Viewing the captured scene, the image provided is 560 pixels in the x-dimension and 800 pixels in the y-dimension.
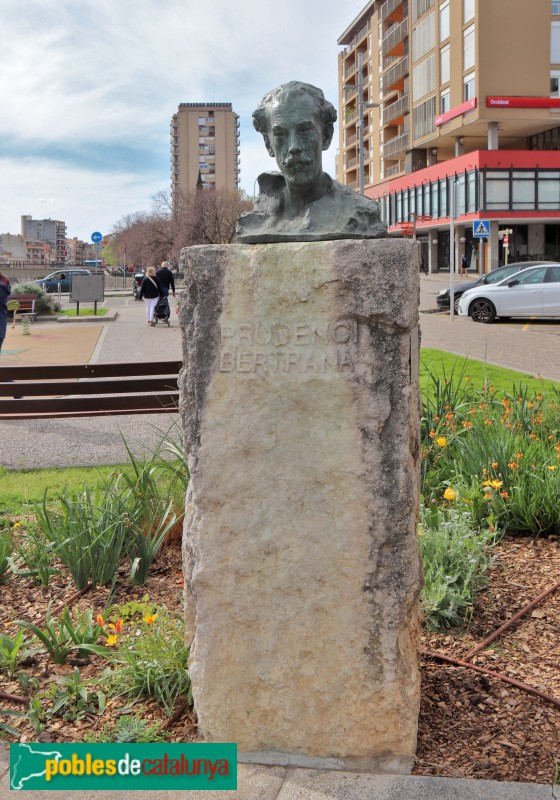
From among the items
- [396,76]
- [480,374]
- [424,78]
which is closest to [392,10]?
[396,76]

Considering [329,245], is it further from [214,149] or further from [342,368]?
[214,149]

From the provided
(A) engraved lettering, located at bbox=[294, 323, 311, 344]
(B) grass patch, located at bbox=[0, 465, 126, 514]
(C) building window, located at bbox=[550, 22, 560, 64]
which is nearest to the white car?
(B) grass patch, located at bbox=[0, 465, 126, 514]

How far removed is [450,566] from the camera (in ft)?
13.4

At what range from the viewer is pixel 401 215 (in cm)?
5562

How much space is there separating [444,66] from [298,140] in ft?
160

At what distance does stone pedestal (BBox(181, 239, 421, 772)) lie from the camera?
9.23 ft

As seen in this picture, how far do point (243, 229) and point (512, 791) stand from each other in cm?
221

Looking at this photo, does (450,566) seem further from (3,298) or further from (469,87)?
(469,87)

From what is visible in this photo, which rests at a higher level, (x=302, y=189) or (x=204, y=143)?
(x=204, y=143)

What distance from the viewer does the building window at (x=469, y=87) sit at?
4342 centimetres

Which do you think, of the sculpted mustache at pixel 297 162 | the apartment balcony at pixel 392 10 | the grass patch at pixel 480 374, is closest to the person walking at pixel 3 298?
the grass patch at pixel 480 374

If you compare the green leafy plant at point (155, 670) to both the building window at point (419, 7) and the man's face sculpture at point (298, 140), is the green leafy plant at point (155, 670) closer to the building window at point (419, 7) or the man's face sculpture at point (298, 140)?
the man's face sculpture at point (298, 140)

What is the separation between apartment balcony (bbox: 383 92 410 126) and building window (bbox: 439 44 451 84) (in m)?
5.57

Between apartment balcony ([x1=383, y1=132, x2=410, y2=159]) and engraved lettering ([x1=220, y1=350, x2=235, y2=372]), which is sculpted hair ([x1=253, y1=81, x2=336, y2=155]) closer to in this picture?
engraved lettering ([x1=220, y1=350, x2=235, y2=372])
